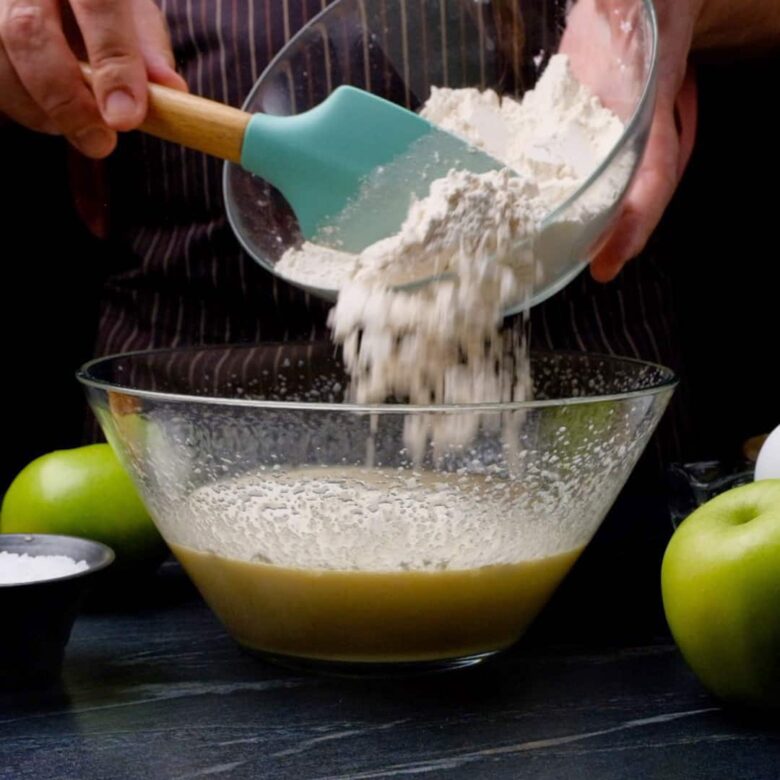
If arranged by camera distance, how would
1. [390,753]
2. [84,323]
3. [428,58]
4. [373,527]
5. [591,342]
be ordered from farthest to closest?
[84,323] < [591,342] < [428,58] < [373,527] < [390,753]

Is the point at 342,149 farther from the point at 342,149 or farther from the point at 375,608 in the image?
the point at 375,608

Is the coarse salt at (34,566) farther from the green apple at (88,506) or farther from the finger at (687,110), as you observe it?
the finger at (687,110)

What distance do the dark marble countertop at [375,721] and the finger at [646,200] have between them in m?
0.34

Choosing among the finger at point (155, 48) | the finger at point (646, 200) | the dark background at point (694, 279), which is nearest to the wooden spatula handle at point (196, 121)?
the finger at point (155, 48)

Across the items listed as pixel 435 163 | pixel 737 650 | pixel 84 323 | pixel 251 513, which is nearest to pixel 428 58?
pixel 435 163

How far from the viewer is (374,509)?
2.67 feet

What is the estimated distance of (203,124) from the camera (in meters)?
0.96

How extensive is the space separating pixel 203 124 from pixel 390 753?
19.1 inches

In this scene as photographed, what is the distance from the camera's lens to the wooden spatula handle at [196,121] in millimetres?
958

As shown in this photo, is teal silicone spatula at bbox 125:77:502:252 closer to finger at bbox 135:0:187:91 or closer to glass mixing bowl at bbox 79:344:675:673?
finger at bbox 135:0:187:91

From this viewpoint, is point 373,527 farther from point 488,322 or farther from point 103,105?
point 103,105

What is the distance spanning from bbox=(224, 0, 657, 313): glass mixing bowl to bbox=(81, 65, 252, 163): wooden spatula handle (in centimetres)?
11

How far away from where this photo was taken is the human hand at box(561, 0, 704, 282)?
3.22 ft

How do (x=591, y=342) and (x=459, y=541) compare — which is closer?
(x=459, y=541)
